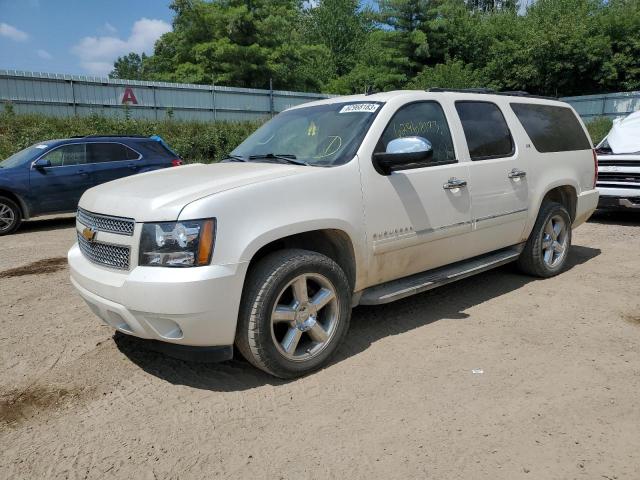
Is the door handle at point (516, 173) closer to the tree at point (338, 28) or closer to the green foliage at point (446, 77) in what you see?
the green foliage at point (446, 77)

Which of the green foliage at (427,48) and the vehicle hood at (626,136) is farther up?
the green foliage at (427,48)

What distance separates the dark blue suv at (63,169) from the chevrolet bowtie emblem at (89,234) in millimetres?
6836

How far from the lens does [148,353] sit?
3.69 m

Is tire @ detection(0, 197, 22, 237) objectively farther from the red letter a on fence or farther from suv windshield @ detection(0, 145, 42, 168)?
the red letter a on fence

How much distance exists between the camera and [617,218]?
30.6 feet

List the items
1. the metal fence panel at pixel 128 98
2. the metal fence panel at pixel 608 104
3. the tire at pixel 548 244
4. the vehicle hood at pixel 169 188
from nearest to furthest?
the vehicle hood at pixel 169 188, the tire at pixel 548 244, the metal fence panel at pixel 128 98, the metal fence panel at pixel 608 104

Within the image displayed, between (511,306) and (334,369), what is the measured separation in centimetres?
201

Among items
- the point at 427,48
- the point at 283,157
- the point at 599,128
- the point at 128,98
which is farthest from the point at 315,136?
the point at 427,48

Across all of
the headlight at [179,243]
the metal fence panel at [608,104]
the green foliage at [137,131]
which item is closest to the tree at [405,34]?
the metal fence panel at [608,104]

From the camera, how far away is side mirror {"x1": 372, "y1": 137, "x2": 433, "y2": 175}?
3.48m

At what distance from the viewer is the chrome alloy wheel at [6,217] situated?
8961mm

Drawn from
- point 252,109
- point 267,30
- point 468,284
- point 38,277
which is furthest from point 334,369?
point 267,30

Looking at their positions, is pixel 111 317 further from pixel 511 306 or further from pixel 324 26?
pixel 324 26

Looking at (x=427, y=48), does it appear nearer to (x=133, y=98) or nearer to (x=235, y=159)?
(x=133, y=98)
